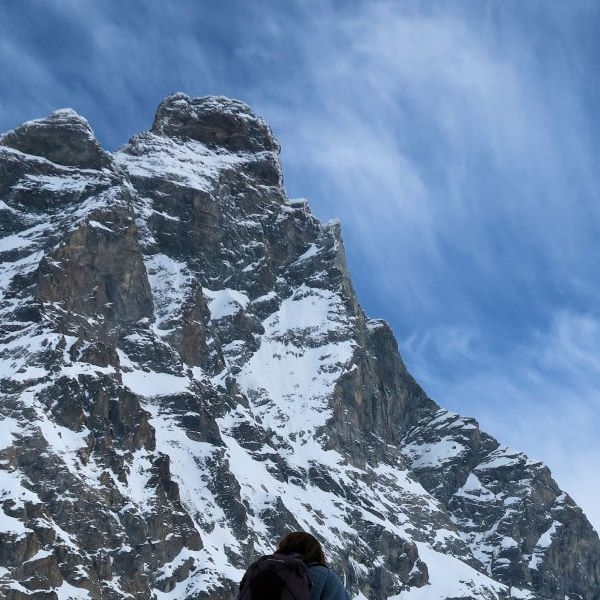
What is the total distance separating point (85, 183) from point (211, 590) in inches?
2498

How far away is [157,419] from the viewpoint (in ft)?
498

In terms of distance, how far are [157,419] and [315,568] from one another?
144190 millimetres

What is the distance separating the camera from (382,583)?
166 m

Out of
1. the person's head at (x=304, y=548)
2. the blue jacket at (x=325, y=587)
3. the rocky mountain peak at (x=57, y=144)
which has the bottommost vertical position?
the blue jacket at (x=325, y=587)

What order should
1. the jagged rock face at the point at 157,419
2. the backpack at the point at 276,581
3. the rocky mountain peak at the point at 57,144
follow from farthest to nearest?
the rocky mountain peak at the point at 57,144 → the jagged rock face at the point at 157,419 → the backpack at the point at 276,581

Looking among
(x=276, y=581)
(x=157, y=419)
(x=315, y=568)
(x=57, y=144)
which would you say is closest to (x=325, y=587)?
(x=315, y=568)

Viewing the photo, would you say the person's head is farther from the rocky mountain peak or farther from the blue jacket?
the rocky mountain peak

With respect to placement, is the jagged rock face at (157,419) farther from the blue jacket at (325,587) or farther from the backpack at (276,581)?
the backpack at (276,581)

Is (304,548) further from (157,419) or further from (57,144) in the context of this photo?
(57,144)

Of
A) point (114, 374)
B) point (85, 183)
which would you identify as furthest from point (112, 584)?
point (85, 183)

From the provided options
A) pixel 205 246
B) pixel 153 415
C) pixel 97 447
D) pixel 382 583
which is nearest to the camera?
pixel 97 447

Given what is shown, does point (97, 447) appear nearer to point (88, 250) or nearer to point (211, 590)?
point (211, 590)

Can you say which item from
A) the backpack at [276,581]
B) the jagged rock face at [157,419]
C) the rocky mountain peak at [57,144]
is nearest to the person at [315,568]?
the backpack at [276,581]

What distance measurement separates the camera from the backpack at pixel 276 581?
8609 mm
